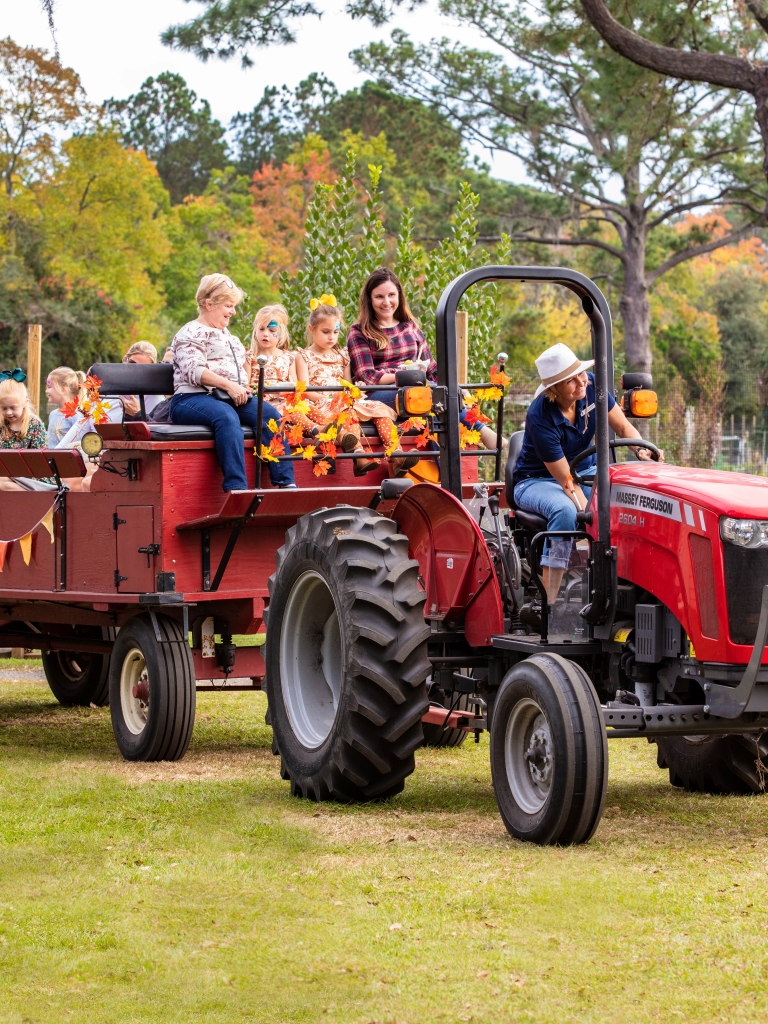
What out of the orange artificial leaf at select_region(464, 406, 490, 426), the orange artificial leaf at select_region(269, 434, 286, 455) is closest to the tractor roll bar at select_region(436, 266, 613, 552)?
the orange artificial leaf at select_region(269, 434, 286, 455)

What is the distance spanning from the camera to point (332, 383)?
956 centimetres

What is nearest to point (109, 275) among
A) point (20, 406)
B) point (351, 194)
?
point (351, 194)

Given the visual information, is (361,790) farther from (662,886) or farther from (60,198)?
(60,198)

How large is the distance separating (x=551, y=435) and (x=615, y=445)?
0.32 m

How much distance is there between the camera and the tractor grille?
6004 mm

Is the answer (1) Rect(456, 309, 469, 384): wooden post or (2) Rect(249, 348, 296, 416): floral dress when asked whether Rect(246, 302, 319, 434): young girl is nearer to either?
(2) Rect(249, 348, 296, 416): floral dress

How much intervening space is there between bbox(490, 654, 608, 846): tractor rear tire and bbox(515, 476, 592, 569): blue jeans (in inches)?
20.4

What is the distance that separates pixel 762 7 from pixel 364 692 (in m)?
12.0

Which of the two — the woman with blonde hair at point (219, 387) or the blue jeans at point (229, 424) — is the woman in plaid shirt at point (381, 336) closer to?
the woman with blonde hair at point (219, 387)

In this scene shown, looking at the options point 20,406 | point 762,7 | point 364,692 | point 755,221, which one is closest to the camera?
point 364,692

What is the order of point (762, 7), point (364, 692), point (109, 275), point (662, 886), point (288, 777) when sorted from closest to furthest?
1. point (662, 886)
2. point (364, 692)
3. point (288, 777)
4. point (762, 7)
5. point (109, 275)

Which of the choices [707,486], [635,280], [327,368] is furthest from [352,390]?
[635,280]

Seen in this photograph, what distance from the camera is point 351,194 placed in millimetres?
16953

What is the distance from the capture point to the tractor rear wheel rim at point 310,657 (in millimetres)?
7613
